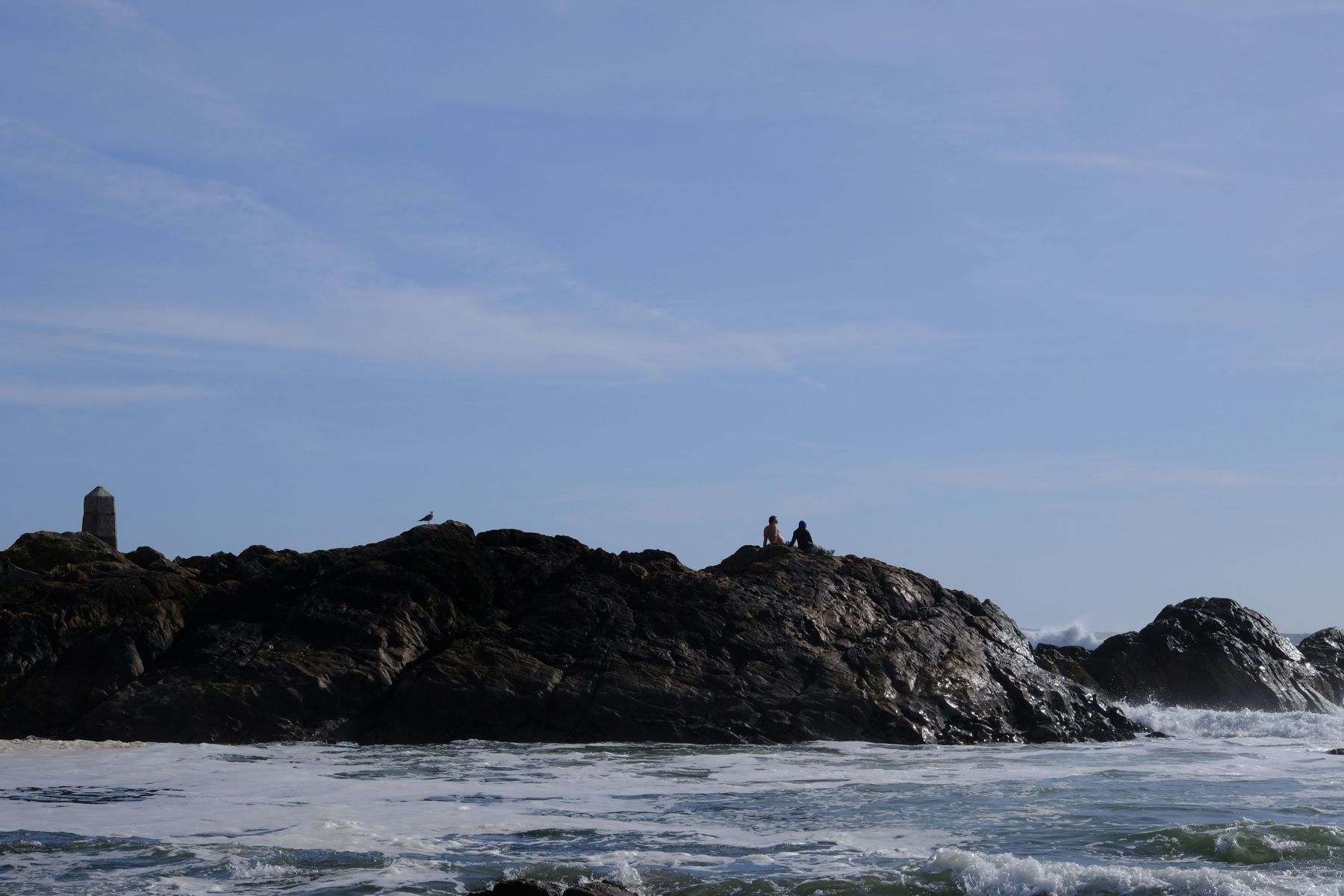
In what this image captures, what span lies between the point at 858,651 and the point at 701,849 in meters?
8.04

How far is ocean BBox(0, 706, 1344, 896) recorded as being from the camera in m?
10.4

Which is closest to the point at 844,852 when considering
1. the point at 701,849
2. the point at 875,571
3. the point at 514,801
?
the point at 701,849

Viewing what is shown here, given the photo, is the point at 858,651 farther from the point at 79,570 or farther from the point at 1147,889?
the point at 79,570

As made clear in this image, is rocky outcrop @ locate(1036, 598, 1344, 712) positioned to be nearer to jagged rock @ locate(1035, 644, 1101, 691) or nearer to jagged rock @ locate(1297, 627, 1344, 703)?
jagged rock @ locate(1035, 644, 1101, 691)

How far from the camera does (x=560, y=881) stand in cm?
1015

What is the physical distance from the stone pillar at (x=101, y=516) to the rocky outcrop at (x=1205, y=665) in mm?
17514

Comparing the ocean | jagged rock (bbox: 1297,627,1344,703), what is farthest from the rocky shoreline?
jagged rock (bbox: 1297,627,1344,703)

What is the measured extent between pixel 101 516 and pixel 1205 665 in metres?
20.5

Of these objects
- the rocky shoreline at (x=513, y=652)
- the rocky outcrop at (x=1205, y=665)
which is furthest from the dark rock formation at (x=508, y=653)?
the rocky outcrop at (x=1205, y=665)

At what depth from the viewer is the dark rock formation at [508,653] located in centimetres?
1736

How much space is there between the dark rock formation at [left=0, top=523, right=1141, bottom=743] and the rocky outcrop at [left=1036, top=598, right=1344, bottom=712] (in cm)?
333

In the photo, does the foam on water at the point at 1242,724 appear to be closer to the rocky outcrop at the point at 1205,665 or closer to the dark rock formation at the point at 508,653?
the rocky outcrop at the point at 1205,665

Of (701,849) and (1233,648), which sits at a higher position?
(1233,648)

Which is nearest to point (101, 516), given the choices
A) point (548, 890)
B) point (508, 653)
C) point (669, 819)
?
point (508, 653)
